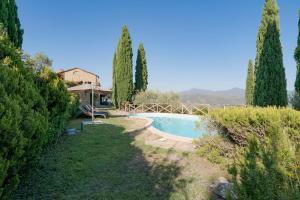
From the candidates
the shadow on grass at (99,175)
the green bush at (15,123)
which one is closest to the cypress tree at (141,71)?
the shadow on grass at (99,175)

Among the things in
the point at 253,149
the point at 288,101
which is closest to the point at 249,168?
the point at 253,149

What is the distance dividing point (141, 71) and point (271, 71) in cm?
2007

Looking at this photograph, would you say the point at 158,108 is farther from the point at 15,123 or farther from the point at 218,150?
the point at 15,123

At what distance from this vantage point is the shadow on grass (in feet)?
15.1

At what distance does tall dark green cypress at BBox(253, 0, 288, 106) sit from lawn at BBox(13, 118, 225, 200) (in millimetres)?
6240

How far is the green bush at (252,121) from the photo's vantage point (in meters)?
5.29

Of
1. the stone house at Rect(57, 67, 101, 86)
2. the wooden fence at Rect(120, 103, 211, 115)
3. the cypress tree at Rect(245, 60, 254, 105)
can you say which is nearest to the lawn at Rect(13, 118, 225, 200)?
the wooden fence at Rect(120, 103, 211, 115)

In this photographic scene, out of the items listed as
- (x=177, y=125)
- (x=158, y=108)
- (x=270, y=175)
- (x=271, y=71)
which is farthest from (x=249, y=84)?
(x=270, y=175)

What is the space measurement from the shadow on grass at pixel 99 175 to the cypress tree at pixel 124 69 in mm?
18122

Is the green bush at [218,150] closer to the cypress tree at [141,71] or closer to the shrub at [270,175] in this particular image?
the shrub at [270,175]

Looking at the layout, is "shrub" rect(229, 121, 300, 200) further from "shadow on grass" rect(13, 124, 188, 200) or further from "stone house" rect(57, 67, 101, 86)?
"stone house" rect(57, 67, 101, 86)

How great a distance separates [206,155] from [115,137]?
430 cm

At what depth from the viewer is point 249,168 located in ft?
8.04

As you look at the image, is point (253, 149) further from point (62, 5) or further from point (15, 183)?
point (62, 5)
